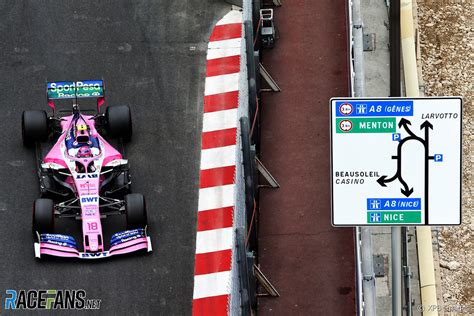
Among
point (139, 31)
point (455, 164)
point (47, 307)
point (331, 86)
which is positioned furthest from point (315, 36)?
point (455, 164)

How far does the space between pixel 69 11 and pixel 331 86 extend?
665 cm

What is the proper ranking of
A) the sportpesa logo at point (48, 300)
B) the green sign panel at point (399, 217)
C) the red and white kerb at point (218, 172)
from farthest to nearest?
the sportpesa logo at point (48, 300), the red and white kerb at point (218, 172), the green sign panel at point (399, 217)

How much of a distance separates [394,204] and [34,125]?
1059cm

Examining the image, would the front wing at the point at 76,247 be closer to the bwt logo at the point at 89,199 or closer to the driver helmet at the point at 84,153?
the bwt logo at the point at 89,199

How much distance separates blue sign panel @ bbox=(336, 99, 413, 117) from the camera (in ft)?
58.3

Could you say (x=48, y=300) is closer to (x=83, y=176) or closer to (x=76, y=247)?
(x=76, y=247)

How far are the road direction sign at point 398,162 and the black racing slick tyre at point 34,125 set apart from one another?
990cm

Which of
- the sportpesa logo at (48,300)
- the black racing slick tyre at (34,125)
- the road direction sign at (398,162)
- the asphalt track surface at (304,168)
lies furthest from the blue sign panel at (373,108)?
the black racing slick tyre at (34,125)

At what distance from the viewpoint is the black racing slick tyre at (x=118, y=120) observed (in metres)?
26.8

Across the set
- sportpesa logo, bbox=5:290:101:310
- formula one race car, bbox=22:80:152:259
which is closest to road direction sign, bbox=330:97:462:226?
sportpesa logo, bbox=5:290:101:310

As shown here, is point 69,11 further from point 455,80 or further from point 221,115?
point 455,80

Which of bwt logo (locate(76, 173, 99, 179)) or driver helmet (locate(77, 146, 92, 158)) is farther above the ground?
driver helmet (locate(77, 146, 92, 158))

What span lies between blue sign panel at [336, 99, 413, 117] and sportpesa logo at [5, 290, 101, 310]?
7.81 metres

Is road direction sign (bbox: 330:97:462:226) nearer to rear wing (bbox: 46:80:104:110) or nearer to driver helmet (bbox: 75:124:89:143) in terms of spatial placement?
driver helmet (bbox: 75:124:89:143)
